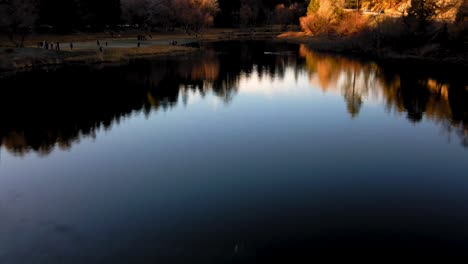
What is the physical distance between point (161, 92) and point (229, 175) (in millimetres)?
24439

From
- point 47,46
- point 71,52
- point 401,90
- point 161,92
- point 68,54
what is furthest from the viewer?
point 47,46

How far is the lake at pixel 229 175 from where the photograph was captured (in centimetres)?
1386

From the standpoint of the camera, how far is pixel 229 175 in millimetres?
19812

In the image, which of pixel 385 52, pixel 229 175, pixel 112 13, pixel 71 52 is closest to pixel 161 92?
pixel 229 175

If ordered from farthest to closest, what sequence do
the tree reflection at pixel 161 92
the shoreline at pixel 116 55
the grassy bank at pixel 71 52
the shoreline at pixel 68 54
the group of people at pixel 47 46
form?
the group of people at pixel 47 46, the shoreline at pixel 116 55, the grassy bank at pixel 71 52, the shoreline at pixel 68 54, the tree reflection at pixel 161 92

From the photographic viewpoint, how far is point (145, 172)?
20.4 meters

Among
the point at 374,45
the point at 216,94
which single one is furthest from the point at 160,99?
the point at 374,45

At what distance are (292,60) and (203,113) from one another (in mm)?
40655

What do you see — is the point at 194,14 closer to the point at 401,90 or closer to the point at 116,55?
the point at 116,55

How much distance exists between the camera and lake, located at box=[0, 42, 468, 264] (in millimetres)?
13859

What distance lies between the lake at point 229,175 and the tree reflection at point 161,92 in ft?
0.88

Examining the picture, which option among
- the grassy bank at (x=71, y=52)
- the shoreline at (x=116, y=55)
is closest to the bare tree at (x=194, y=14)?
the grassy bank at (x=71, y=52)

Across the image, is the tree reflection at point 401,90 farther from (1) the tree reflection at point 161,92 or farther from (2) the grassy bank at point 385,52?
(2) the grassy bank at point 385,52

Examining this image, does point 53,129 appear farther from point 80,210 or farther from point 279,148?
point 279,148
